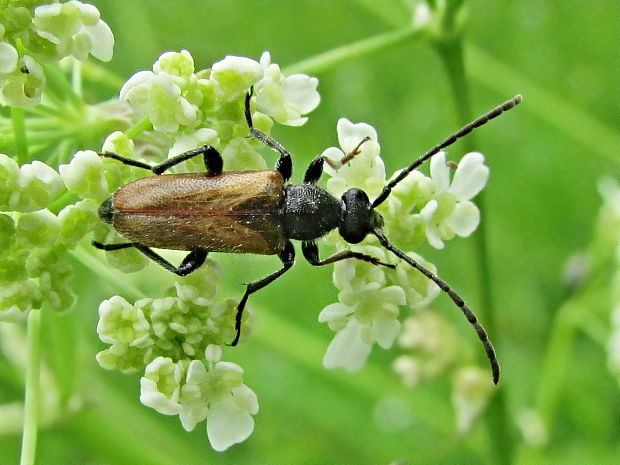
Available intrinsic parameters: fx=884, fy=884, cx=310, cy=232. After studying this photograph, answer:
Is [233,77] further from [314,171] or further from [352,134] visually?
[314,171]

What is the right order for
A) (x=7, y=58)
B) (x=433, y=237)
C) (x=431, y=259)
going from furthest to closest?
(x=431, y=259) < (x=433, y=237) < (x=7, y=58)

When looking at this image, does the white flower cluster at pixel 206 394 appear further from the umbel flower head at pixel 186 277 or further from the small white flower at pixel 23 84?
the small white flower at pixel 23 84

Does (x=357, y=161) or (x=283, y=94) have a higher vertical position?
(x=283, y=94)

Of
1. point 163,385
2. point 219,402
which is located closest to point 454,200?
point 219,402

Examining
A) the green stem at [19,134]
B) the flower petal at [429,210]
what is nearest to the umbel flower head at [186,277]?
the green stem at [19,134]

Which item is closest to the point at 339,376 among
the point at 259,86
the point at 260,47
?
the point at 259,86

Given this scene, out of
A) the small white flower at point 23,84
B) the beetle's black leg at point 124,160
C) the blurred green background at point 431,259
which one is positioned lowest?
the blurred green background at point 431,259
